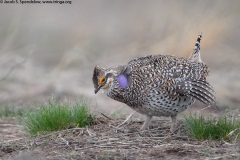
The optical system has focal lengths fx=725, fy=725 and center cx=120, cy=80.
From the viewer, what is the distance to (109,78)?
762 cm

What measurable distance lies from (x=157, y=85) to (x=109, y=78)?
53 centimetres

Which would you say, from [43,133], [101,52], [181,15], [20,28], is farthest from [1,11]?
[43,133]

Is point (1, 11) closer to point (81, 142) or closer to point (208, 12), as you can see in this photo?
point (208, 12)

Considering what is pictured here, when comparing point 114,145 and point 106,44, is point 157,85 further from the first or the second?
point 106,44

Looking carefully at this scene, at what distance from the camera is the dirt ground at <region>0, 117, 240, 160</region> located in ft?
21.0

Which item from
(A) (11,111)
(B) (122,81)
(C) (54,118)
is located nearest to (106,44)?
(A) (11,111)

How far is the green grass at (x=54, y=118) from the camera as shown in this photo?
296 inches

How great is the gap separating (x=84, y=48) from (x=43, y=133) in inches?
250

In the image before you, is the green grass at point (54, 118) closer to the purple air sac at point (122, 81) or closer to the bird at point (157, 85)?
the bird at point (157, 85)

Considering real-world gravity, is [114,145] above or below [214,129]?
below

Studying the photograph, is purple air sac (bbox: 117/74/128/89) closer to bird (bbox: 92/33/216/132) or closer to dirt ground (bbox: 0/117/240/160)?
bird (bbox: 92/33/216/132)

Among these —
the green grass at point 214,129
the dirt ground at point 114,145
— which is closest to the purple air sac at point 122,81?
the dirt ground at point 114,145

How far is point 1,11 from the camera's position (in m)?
16.7

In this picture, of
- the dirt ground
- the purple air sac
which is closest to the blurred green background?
the purple air sac
